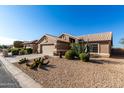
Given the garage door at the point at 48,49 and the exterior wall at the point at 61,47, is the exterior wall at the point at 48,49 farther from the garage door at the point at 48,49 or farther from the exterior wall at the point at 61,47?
the exterior wall at the point at 61,47

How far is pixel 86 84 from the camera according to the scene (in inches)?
269

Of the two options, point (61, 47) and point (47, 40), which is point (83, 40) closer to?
point (61, 47)

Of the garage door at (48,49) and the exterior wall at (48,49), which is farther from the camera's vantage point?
the garage door at (48,49)

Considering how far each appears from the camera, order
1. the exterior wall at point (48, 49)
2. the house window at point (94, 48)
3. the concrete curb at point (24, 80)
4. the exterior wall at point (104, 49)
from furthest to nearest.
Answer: the exterior wall at point (48, 49) → the house window at point (94, 48) → the exterior wall at point (104, 49) → the concrete curb at point (24, 80)

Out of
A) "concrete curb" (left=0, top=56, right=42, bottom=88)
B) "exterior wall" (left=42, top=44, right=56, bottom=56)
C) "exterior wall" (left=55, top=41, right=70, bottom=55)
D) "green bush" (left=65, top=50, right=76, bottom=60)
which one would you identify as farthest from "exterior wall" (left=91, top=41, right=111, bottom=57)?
"concrete curb" (left=0, top=56, right=42, bottom=88)

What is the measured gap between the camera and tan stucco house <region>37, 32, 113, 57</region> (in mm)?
18936

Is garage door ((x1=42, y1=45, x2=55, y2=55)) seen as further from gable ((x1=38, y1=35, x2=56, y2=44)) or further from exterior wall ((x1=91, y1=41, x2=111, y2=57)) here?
exterior wall ((x1=91, y1=41, x2=111, y2=57))

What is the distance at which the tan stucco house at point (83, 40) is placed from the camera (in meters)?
18.9

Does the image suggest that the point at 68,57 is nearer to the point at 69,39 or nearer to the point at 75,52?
the point at 75,52

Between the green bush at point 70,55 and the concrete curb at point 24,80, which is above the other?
the green bush at point 70,55

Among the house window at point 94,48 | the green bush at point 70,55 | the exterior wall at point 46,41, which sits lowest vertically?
the green bush at point 70,55

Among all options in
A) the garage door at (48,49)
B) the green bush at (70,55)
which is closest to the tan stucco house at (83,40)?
the garage door at (48,49)
